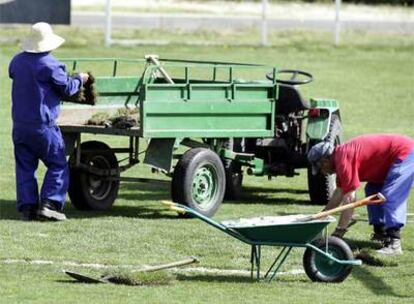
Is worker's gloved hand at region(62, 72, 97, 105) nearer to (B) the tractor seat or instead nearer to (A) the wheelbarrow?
(B) the tractor seat

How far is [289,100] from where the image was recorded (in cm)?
1558

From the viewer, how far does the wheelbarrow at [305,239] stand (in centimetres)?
1046

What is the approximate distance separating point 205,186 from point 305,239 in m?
3.70

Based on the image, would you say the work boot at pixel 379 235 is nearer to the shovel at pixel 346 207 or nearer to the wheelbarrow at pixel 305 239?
the shovel at pixel 346 207

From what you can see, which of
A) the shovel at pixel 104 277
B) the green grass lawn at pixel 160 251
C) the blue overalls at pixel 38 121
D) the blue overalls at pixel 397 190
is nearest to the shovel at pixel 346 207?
the green grass lawn at pixel 160 251

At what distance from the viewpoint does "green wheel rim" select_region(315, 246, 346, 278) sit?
35.3 feet

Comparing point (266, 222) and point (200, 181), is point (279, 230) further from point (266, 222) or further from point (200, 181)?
point (200, 181)

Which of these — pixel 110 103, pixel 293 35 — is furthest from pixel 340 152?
pixel 293 35

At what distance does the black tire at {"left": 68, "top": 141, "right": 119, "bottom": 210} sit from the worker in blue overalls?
29.7 inches

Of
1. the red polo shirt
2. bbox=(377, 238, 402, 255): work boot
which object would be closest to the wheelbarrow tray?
the red polo shirt

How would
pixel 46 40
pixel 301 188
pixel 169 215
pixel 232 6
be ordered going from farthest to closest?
pixel 232 6, pixel 301 188, pixel 169 215, pixel 46 40

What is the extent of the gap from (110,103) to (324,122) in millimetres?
2358

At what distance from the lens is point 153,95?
1380 centimetres

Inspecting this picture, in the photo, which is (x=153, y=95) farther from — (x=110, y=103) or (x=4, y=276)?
(x=4, y=276)
